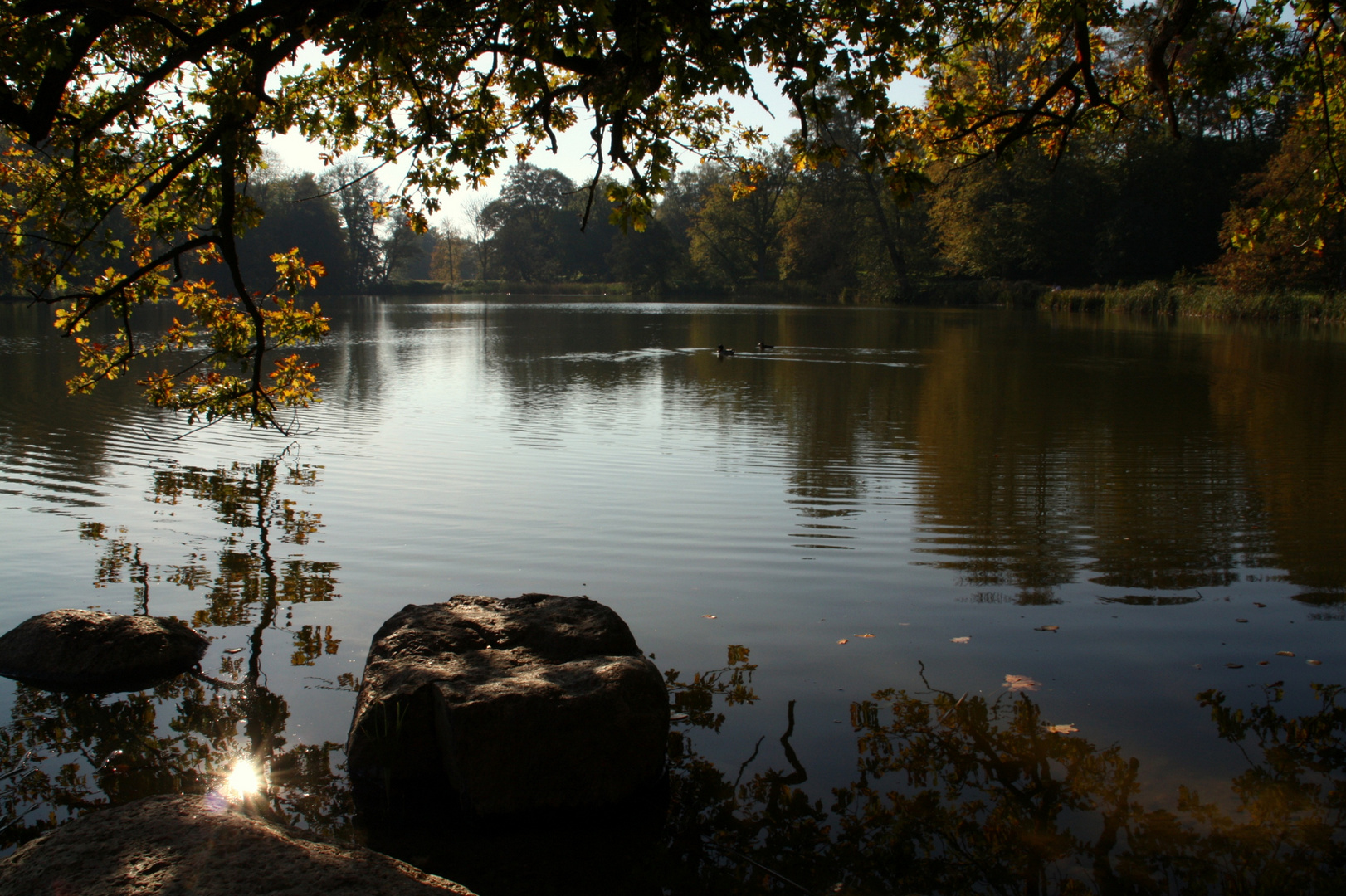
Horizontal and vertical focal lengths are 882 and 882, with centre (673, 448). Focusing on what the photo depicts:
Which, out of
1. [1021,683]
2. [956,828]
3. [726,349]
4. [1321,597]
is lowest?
[956,828]

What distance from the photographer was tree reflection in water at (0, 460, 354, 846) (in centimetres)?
366

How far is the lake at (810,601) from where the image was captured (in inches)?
138

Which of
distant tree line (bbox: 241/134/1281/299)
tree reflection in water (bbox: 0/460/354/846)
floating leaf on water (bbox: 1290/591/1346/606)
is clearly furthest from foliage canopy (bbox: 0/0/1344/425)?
distant tree line (bbox: 241/134/1281/299)

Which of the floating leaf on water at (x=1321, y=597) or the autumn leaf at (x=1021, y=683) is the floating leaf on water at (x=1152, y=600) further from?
the autumn leaf at (x=1021, y=683)

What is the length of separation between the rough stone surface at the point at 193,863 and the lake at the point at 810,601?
0.59 m

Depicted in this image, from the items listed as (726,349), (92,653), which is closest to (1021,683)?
(92,653)

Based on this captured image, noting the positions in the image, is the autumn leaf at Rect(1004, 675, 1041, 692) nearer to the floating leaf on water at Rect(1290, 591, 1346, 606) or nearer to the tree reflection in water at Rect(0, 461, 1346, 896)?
the tree reflection in water at Rect(0, 461, 1346, 896)

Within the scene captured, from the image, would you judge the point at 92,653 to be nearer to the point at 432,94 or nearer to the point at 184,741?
the point at 184,741

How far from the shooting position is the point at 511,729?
3.63m

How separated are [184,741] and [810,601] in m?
3.72

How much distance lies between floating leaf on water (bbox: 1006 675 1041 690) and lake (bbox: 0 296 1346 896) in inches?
0.7

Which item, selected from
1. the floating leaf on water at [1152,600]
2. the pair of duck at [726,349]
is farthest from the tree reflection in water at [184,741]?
the pair of duck at [726,349]

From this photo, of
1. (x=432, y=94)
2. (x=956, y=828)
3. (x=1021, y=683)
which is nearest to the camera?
(x=956, y=828)

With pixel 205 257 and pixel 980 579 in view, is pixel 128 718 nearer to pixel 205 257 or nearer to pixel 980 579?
pixel 205 257
